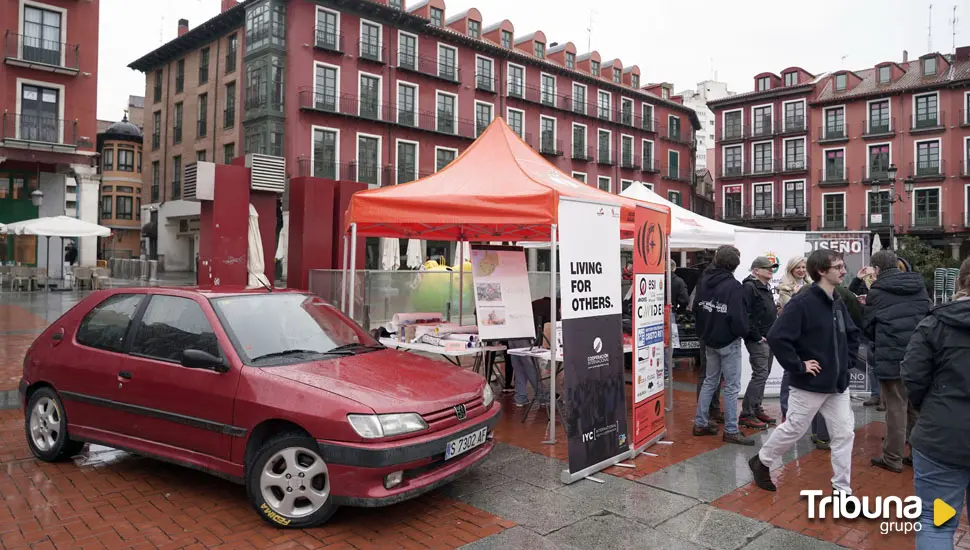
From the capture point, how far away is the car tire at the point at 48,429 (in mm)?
5059

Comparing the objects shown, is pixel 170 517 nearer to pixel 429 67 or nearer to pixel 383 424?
pixel 383 424

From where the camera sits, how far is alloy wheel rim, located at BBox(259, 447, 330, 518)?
3926mm

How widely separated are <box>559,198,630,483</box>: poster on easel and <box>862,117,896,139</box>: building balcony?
4932cm

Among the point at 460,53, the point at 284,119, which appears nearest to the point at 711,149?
the point at 460,53

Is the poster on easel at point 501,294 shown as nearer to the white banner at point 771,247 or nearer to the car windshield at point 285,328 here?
the car windshield at point 285,328

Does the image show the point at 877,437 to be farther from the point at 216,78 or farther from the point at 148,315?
the point at 216,78

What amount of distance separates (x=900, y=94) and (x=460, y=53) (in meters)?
31.9

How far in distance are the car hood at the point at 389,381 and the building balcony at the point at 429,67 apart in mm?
32287

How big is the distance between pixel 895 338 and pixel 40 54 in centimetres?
3001

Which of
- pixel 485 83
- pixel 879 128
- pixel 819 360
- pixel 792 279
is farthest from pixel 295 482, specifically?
pixel 879 128

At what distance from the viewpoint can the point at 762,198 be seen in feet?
171

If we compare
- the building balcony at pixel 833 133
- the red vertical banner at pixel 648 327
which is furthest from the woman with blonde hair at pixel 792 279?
the building balcony at pixel 833 133

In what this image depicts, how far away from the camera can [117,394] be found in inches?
184

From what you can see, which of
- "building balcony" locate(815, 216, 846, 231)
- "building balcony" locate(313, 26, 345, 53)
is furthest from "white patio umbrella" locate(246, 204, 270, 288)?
"building balcony" locate(815, 216, 846, 231)
